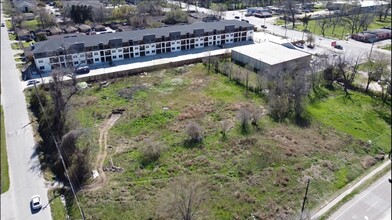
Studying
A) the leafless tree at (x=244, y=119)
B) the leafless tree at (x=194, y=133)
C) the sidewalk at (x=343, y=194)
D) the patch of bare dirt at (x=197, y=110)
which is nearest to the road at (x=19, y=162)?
the leafless tree at (x=194, y=133)

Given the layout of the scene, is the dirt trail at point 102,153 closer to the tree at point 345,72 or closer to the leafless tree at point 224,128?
the leafless tree at point 224,128

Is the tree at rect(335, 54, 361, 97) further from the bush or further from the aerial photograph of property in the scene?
the bush

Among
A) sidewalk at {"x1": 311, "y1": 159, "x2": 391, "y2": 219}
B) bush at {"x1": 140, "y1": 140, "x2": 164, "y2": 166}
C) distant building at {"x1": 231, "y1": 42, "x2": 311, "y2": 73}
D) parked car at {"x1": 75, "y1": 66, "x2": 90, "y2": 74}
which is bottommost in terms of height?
sidewalk at {"x1": 311, "y1": 159, "x2": 391, "y2": 219}

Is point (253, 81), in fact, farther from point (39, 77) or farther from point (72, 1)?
point (72, 1)

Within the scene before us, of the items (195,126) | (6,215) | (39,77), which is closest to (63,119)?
(6,215)

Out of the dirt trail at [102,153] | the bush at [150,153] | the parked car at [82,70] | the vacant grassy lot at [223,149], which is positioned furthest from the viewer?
the parked car at [82,70]

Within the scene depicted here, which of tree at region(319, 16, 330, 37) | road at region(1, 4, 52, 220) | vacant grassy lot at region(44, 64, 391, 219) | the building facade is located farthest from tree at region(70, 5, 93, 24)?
tree at region(319, 16, 330, 37)
